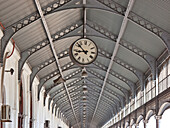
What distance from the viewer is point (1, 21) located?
20.9 m

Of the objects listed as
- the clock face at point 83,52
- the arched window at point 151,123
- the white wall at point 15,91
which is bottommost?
the arched window at point 151,123

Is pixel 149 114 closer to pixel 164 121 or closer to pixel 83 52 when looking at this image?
pixel 164 121

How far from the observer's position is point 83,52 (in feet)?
72.0

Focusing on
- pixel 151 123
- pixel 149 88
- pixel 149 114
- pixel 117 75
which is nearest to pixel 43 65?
pixel 117 75

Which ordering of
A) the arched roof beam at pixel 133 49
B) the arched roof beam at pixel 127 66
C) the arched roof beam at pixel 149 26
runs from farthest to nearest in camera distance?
the arched roof beam at pixel 127 66
the arched roof beam at pixel 133 49
the arched roof beam at pixel 149 26

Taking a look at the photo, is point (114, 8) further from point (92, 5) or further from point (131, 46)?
point (131, 46)

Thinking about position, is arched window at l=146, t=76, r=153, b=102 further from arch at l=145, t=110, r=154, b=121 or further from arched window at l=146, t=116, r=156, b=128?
arched window at l=146, t=116, r=156, b=128

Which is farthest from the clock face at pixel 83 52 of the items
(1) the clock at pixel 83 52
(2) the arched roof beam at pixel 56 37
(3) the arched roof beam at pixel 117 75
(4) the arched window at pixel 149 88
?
(3) the arched roof beam at pixel 117 75

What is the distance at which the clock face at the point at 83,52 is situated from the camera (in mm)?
21647

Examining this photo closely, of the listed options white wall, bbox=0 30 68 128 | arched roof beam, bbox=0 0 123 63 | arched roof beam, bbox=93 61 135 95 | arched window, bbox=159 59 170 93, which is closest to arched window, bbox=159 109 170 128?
arched window, bbox=159 59 170 93

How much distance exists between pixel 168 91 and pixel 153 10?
5700 mm

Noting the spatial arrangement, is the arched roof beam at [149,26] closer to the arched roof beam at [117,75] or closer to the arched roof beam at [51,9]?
the arched roof beam at [51,9]

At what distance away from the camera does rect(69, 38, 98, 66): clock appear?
70.9 feet

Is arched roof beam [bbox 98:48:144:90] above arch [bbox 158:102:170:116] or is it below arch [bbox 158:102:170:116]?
above
